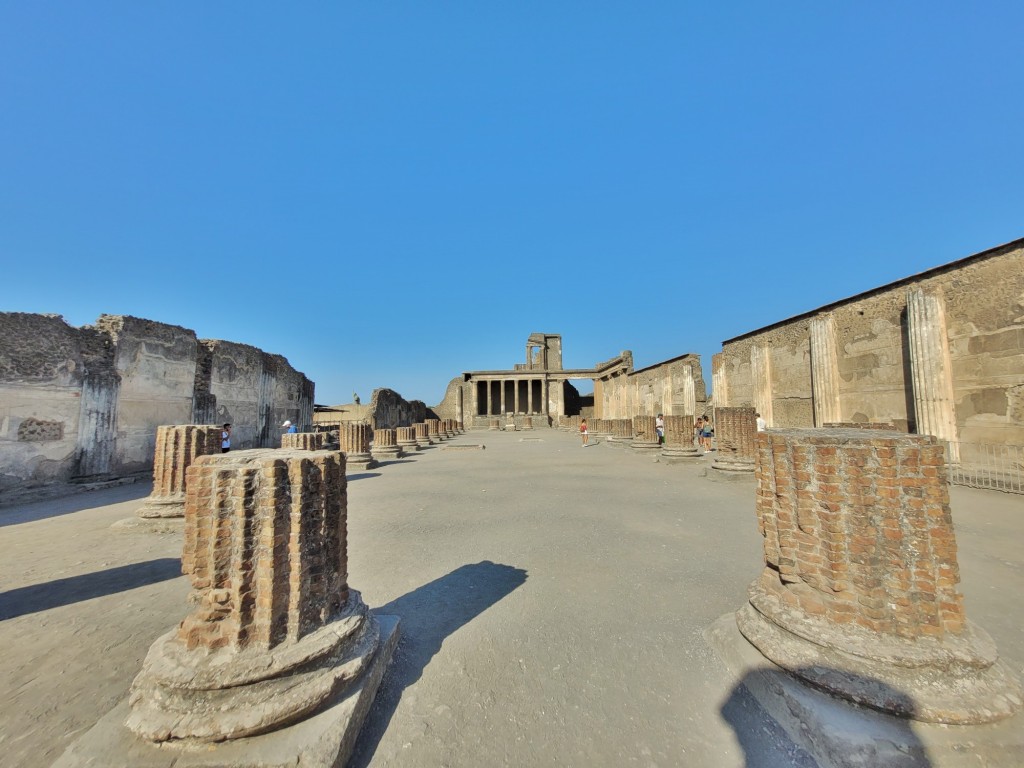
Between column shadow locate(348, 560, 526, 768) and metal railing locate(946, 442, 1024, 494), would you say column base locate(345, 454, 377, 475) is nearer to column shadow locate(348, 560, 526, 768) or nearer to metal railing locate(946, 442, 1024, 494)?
column shadow locate(348, 560, 526, 768)

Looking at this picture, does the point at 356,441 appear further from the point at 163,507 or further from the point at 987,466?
the point at 987,466

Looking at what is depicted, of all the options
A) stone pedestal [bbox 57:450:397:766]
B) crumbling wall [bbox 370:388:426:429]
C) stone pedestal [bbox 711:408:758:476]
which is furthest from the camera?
crumbling wall [bbox 370:388:426:429]

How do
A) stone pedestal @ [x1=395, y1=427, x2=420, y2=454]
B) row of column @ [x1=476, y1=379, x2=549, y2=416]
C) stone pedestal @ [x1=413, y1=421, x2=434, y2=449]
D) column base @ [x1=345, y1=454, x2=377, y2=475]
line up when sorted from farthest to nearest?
row of column @ [x1=476, y1=379, x2=549, y2=416] → stone pedestal @ [x1=413, y1=421, x2=434, y2=449] → stone pedestal @ [x1=395, y1=427, x2=420, y2=454] → column base @ [x1=345, y1=454, x2=377, y2=475]

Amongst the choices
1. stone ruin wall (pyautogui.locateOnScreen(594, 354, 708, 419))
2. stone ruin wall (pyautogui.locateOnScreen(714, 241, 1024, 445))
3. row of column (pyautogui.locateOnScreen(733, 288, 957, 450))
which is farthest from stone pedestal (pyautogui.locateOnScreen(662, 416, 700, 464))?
stone ruin wall (pyautogui.locateOnScreen(594, 354, 708, 419))

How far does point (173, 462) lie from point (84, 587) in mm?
2579

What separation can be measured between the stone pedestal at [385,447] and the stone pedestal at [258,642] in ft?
39.8

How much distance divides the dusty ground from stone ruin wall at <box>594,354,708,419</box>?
509 inches

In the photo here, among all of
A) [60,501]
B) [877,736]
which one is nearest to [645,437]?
[877,736]

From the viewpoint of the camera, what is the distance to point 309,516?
2.45 m

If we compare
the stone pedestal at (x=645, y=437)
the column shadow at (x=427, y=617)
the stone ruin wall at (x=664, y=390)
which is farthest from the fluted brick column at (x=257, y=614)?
the stone ruin wall at (x=664, y=390)

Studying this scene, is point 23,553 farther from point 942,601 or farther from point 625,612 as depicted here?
point 942,601

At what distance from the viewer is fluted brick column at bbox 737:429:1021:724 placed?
2111 millimetres

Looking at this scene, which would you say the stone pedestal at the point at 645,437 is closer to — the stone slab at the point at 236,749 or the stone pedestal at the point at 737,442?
the stone pedestal at the point at 737,442

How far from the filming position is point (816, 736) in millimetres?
1971
